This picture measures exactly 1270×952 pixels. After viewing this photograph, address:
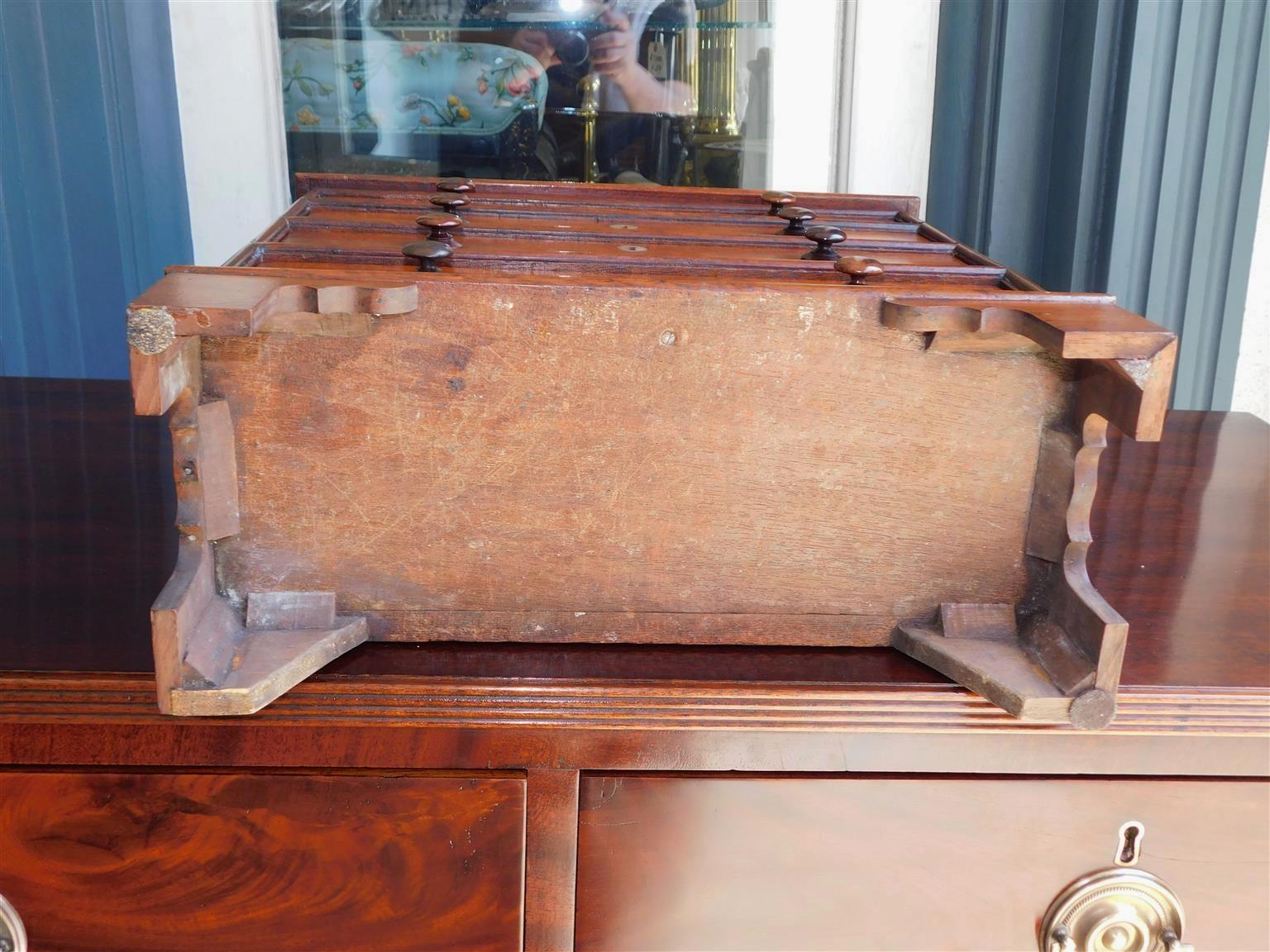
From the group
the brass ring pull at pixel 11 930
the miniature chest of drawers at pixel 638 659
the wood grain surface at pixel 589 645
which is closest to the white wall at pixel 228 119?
the wood grain surface at pixel 589 645

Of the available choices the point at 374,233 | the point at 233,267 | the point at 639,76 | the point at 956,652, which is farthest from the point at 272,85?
the point at 956,652

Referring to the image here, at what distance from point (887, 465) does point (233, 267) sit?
1.68 ft

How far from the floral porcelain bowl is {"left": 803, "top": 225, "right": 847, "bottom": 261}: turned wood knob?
111 cm

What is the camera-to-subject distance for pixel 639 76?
6.61 feet

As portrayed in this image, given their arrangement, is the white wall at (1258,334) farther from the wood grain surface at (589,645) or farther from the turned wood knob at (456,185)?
the turned wood knob at (456,185)

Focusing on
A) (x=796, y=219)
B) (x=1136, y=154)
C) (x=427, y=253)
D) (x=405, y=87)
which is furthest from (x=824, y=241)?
(x=405, y=87)

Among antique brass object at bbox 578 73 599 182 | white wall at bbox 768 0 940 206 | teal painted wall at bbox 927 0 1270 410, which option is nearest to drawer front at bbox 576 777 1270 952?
teal painted wall at bbox 927 0 1270 410

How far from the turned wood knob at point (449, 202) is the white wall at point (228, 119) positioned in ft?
2.98

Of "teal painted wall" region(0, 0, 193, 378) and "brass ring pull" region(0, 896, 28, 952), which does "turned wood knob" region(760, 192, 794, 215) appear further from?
"teal painted wall" region(0, 0, 193, 378)

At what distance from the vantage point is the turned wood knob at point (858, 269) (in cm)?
90

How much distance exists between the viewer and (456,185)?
1.31 metres

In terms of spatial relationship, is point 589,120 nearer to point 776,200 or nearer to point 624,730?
point 776,200

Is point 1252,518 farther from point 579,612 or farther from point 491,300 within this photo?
point 491,300

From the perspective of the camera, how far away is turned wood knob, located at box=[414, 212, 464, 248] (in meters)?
0.99
